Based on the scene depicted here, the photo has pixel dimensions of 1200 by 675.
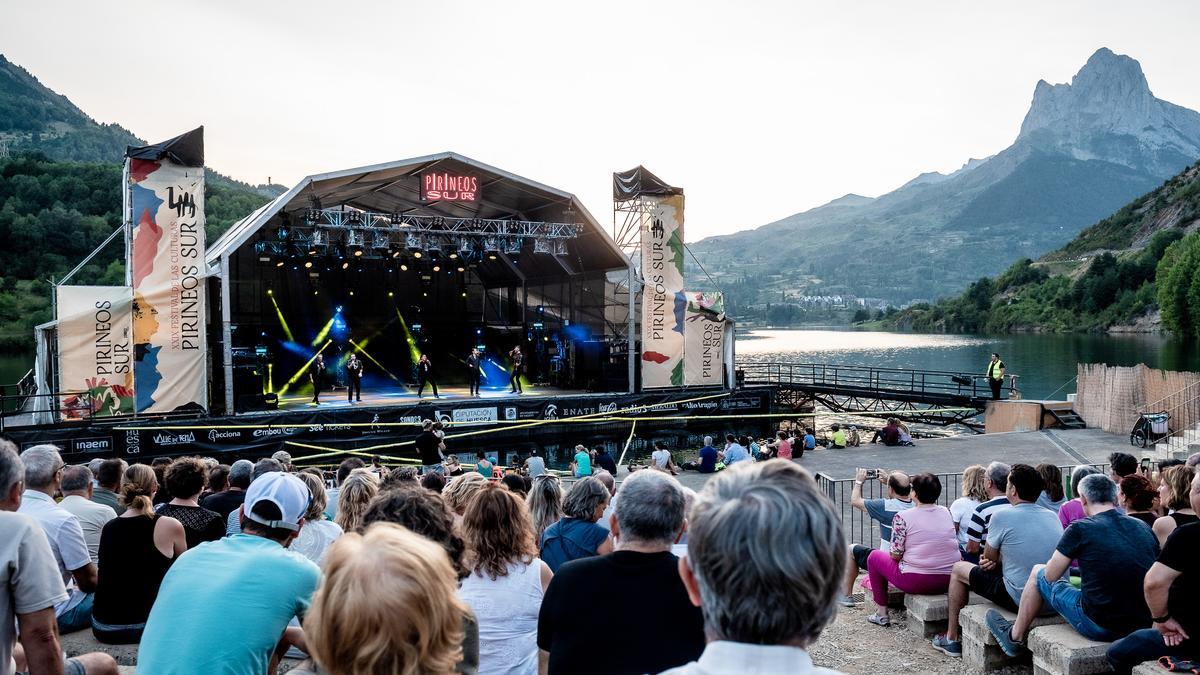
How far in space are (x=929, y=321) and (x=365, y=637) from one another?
11910cm

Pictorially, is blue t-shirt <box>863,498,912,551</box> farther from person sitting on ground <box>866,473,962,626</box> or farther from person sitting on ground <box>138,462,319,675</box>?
person sitting on ground <box>138,462,319,675</box>

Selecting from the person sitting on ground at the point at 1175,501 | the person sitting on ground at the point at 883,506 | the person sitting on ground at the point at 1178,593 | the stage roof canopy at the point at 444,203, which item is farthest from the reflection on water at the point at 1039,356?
the person sitting on ground at the point at 1178,593

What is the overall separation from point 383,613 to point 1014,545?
406 centimetres

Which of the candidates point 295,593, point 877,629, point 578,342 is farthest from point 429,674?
point 578,342

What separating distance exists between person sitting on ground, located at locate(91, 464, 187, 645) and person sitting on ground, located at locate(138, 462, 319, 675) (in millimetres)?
1617

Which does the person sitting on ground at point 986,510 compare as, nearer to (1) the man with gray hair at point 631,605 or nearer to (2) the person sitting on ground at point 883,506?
(2) the person sitting on ground at point 883,506

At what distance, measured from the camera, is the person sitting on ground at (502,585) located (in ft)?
10.3

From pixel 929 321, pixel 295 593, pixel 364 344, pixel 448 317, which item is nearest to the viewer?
pixel 295 593

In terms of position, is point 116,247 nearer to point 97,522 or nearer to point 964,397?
point 964,397

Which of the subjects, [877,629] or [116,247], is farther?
[116,247]

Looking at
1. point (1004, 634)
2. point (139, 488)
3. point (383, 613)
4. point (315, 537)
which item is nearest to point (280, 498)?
point (383, 613)

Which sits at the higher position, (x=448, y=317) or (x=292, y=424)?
(x=448, y=317)

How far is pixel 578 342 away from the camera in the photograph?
78.1 feet

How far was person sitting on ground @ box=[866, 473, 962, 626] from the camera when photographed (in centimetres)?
506
